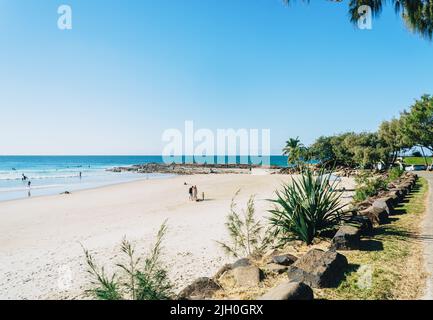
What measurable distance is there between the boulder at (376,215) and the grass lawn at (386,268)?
0.24 m


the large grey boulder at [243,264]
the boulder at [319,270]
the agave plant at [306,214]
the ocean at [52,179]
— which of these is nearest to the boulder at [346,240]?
the agave plant at [306,214]

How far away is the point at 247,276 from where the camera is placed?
4895 millimetres

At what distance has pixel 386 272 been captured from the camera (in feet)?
15.6

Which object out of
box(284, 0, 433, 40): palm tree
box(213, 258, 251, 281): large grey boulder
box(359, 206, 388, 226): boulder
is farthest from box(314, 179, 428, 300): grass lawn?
box(284, 0, 433, 40): palm tree

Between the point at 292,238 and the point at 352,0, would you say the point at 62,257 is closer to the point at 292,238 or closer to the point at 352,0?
the point at 292,238

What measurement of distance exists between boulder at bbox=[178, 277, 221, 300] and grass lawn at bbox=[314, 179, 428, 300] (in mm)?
1442

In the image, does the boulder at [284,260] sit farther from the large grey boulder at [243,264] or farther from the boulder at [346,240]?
the boulder at [346,240]

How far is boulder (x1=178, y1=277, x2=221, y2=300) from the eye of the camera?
450 cm

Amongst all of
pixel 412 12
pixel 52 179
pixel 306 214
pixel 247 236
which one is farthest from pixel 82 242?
pixel 52 179

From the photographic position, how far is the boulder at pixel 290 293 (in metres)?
3.47

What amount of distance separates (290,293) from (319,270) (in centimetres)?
108

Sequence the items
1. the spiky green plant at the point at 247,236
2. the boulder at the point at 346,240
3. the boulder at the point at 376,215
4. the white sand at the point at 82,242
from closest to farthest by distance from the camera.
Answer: the boulder at the point at 346,240, the spiky green plant at the point at 247,236, the white sand at the point at 82,242, the boulder at the point at 376,215
